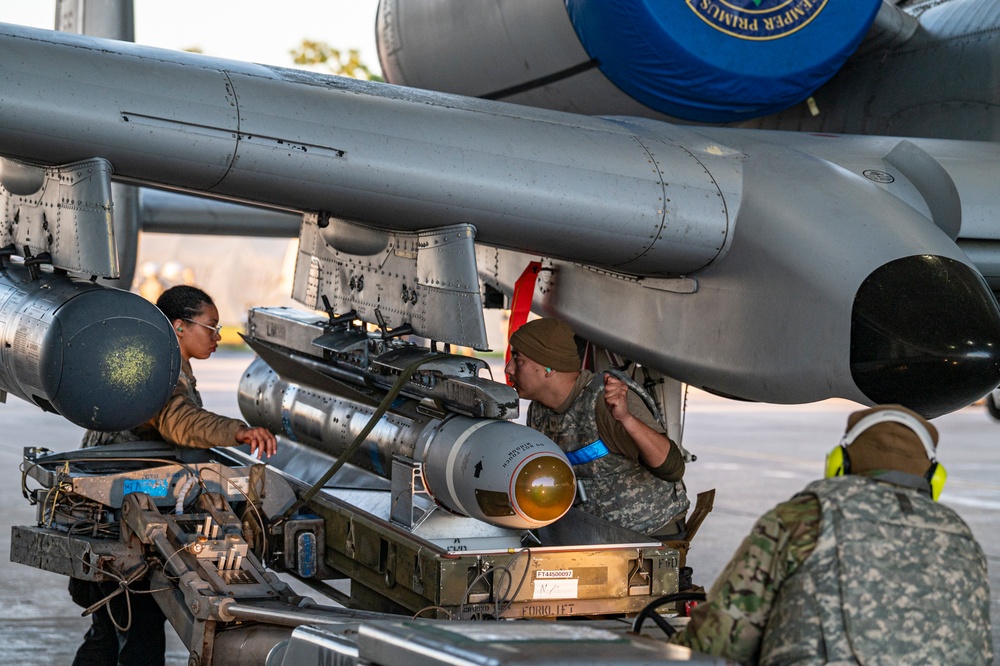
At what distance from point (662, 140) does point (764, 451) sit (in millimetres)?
10715

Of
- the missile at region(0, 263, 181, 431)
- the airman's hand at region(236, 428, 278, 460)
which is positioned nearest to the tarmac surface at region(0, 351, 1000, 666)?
the airman's hand at region(236, 428, 278, 460)

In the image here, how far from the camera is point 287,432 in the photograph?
23.1 ft

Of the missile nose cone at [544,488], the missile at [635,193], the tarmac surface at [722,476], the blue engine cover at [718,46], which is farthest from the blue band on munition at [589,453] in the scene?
the tarmac surface at [722,476]

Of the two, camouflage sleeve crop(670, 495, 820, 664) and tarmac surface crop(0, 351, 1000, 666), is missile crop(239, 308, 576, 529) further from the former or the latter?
camouflage sleeve crop(670, 495, 820, 664)

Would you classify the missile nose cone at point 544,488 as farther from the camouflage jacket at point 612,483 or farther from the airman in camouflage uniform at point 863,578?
the airman in camouflage uniform at point 863,578

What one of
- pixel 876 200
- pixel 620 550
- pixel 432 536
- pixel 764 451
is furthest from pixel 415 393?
pixel 764 451

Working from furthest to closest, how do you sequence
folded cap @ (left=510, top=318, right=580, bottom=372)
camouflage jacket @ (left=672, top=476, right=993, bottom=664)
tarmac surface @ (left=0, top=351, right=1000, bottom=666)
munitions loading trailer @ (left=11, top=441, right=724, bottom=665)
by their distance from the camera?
tarmac surface @ (left=0, top=351, right=1000, bottom=666) < folded cap @ (left=510, top=318, right=580, bottom=372) < munitions loading trailer @ (left=11, top=441, right=724, bottom=665) < camouflage jacket @ (left=672, top=476, right=993, bottom=664)

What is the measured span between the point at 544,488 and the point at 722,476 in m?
9.00

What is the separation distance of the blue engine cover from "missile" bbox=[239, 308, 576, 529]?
1.89 meters

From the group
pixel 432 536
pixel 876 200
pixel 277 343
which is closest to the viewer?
pixel 432 536

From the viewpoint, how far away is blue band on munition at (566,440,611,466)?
17.1 feet

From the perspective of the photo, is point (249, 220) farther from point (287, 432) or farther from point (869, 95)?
point (869, 95)

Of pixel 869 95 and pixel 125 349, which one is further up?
pixel 869 95

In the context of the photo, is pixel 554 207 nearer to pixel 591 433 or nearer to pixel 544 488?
pixel 591 433
